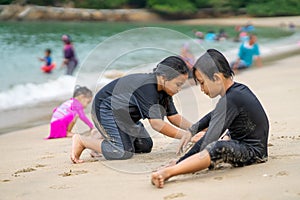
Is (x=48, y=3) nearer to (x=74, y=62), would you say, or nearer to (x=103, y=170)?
(x=74, y=62)

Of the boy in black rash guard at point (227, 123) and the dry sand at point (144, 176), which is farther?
the boy in black rash guard at point (227, 123)

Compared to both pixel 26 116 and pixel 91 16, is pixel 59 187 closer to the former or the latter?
pixel 26 116

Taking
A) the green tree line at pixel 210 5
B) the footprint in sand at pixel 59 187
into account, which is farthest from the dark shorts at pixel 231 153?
the green tree line at pixel 210 5

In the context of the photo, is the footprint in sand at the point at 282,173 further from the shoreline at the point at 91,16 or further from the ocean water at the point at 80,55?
the shoreline at the point at 91,16

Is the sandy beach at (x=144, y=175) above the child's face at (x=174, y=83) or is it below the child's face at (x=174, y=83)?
below

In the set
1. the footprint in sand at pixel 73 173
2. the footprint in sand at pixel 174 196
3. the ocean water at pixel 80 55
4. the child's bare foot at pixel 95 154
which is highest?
the footprint in sand at pixel 174 196

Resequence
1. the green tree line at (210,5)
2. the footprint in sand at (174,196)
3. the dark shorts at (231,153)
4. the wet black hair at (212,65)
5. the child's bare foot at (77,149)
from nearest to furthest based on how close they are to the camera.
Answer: the footprint in sand at (174,196)
the dark shorts at (231,153)
the wet black hair at (212,65)
the child's bare foot at (77,149)
the green tree line at (210,5)

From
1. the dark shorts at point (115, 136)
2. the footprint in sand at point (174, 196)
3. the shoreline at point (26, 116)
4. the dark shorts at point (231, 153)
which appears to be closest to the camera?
the footprint in sand at point (174, 196)

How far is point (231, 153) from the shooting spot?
5004mm

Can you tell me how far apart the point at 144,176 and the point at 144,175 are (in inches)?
2.0

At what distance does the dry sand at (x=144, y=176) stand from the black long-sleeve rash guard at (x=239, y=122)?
0.21 meters

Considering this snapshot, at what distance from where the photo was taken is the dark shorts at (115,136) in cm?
619

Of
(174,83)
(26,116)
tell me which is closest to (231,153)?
(174,83)

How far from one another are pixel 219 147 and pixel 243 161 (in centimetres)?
31
